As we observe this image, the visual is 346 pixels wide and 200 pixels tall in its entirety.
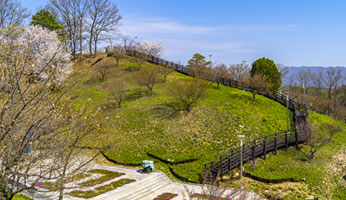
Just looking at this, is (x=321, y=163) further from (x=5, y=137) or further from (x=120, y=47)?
(x=120, y=47)

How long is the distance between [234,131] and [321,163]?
7876 mm

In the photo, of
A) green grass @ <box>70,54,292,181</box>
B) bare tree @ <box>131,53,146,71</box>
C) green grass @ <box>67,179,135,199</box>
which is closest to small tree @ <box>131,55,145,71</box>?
bare tree @ <box>131,53,146,71</box>

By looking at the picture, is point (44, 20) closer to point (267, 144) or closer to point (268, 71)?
point (268, 71)

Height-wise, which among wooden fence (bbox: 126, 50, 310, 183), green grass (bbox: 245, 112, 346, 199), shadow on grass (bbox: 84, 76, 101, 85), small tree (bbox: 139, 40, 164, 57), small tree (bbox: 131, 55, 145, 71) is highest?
small tree (bbox: 139, 40, 164, 57)

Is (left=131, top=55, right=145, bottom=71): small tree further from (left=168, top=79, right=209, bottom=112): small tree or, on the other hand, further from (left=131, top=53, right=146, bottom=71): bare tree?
(left=168, top=79, right=209, bottom=112): small tree

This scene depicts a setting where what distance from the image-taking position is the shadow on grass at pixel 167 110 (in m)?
27.0

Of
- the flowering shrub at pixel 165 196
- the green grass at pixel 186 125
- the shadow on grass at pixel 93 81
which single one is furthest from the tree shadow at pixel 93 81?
the flowering shrub at pixel 165 196

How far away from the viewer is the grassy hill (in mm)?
18922

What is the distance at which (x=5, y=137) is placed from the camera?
6.68 m

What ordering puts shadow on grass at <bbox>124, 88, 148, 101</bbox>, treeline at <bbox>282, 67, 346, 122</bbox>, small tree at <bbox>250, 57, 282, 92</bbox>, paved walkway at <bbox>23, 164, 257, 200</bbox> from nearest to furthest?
paved walkway at <bbox>23, 164, 257, 200</bbox>
shadow on grass at <bbox>124, 88, 148, 101</bbox>
small tree at <bbox>250, 57, 282, 92</bbox>
treeline at <bbox>282, 67, 346, 122</bbox>

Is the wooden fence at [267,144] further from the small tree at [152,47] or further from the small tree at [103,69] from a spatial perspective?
the small tree at [152,47]

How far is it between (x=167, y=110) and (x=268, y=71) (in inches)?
691

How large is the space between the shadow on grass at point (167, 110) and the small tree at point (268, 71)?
48.6ft

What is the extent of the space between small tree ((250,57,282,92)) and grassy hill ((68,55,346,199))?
4.99 metres
